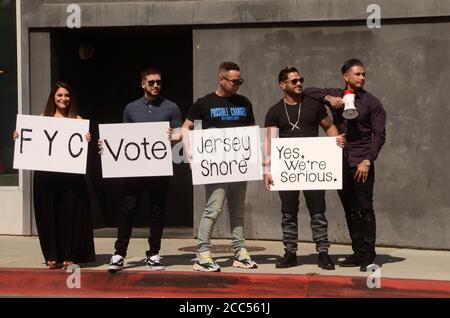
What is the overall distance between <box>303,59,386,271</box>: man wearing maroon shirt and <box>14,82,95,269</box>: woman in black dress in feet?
A: 8.38

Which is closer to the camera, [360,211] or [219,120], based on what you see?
[219,120]

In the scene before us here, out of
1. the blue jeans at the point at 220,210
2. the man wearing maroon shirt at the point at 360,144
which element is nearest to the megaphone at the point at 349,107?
the man wearing maroon shirt at the point at 360,144

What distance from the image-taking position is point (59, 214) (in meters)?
9.54

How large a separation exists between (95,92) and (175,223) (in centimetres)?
216

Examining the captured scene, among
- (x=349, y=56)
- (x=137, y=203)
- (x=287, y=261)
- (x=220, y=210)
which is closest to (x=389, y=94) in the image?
(x=349, y=56)

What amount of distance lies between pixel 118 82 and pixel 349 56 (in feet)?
11.6

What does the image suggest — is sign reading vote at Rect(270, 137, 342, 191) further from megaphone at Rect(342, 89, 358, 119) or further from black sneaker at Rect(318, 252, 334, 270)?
black sneaker at Rect(318, 252, 334, 270)

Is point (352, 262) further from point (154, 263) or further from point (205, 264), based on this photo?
point (154, 263)

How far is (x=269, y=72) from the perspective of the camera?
11469 mm

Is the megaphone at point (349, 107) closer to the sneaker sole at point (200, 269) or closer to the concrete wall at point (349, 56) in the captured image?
the sneaker sole at point (200, 269)

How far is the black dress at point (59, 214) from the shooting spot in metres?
9.50

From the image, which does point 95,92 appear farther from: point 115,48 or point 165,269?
point 165,269

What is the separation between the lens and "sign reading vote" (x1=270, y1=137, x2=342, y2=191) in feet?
29.8
